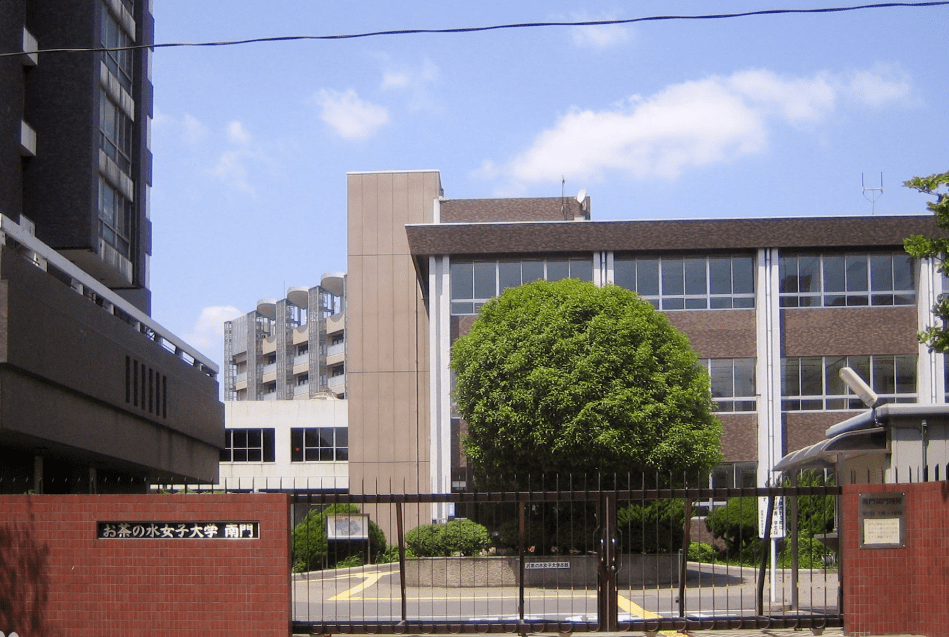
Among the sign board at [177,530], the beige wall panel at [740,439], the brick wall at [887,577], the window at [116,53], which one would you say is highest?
the window at [116,53]

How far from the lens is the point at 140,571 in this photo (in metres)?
14.3

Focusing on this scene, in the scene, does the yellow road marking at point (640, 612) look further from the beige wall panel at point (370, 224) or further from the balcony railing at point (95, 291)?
the beige wall panel at point (370, 224)

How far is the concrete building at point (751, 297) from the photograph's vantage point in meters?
39.2

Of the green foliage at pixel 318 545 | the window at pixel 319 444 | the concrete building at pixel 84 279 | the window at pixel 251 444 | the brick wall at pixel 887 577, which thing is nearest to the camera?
the brick wall at pixel 887 577

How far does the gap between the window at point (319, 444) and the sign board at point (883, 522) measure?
150 feet

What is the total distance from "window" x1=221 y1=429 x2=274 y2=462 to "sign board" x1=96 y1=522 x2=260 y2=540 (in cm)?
4470

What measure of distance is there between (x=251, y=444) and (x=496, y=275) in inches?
916

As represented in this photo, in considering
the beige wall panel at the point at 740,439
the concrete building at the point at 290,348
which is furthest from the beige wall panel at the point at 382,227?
the concrete building at the point at 290,348

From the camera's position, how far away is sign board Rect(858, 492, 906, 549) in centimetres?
1422

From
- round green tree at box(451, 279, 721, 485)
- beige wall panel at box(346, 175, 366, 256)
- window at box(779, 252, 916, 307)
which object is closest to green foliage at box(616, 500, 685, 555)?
round green tree at box(451, 279, 721, 485)

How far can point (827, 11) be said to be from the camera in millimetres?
12539

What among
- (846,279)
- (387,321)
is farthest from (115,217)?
(846,279)

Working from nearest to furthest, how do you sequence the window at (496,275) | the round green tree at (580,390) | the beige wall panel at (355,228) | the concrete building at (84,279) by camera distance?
the concrete building at (84,279), the round green tree at (580,390), the window at (496,275), the beige wall panel at (355,228)

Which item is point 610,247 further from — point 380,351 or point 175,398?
point 175,398
